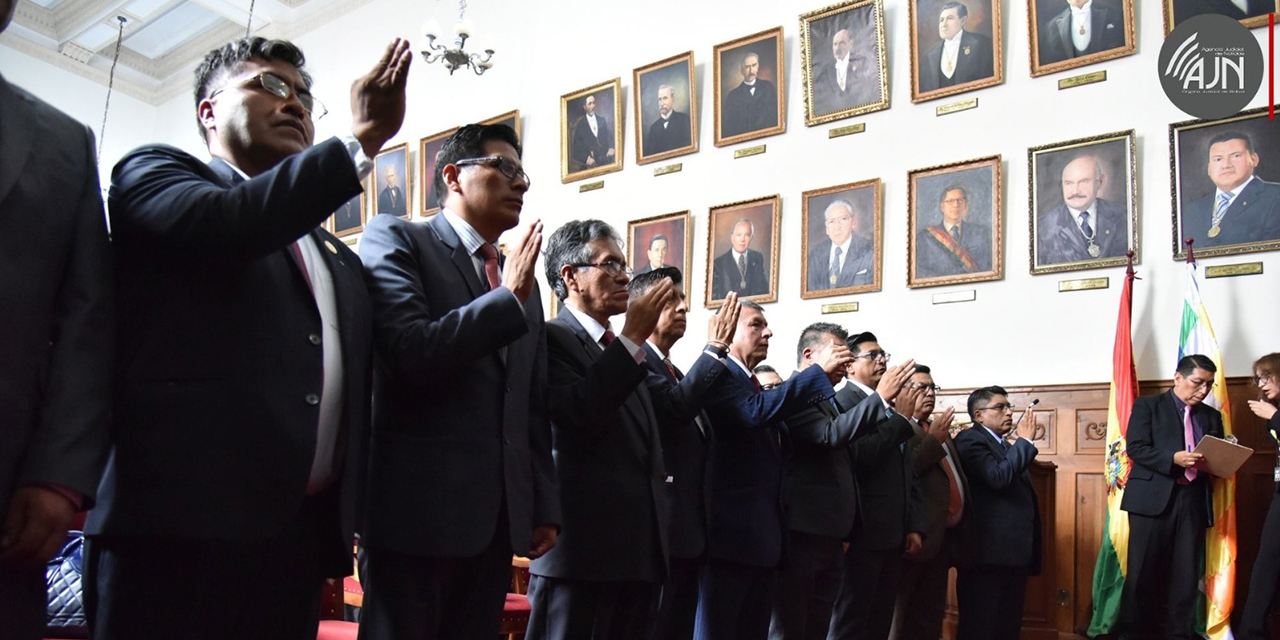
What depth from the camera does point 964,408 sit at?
8.25 metres

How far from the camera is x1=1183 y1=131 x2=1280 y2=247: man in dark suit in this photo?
24.4 feet

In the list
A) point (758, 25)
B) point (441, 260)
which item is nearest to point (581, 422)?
point (441, 260)

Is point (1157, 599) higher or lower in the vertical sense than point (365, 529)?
lower

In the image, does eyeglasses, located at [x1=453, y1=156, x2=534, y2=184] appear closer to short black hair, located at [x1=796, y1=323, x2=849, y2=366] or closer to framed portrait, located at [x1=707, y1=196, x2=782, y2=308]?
short black hair, located at [x1=796, y1=323, x2=849, y2=366]

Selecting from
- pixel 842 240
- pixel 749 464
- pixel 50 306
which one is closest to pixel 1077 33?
pixel 842 240

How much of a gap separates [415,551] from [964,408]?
675 cm

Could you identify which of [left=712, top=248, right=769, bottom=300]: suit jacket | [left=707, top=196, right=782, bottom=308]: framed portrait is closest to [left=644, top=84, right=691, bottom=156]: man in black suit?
[left=707, top=196, right=782, bottom=308]: framed portrait

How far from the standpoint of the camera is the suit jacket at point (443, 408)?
230cm

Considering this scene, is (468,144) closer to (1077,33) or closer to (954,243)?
(954,243)

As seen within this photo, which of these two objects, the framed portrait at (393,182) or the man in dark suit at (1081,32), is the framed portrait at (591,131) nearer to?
the framed portrait at (393,182)

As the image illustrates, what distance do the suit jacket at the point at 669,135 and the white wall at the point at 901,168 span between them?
19cm

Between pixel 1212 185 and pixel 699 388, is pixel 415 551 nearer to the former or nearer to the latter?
pixel 699 388

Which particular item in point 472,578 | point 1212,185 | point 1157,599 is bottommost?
point 1157,599

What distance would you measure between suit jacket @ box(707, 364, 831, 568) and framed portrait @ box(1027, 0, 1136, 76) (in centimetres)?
527
